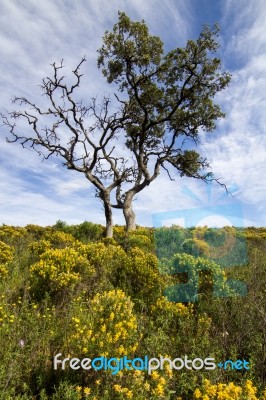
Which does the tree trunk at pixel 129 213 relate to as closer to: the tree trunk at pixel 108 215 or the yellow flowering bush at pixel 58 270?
the tree trunk at pixel 108 215

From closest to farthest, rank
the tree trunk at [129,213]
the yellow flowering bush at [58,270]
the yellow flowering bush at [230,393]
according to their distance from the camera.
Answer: the yellow flowering bush at [230,393] < the yellow flowering bush at [58,270] < the tree trunk at [129,213]

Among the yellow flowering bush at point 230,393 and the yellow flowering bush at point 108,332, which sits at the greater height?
the yellow flowering bush at point 108,332

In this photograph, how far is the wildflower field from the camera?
3852 millimetres

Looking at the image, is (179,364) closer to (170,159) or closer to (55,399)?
(55,399)

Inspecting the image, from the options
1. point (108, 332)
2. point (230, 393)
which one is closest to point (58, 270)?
point (108, 332)

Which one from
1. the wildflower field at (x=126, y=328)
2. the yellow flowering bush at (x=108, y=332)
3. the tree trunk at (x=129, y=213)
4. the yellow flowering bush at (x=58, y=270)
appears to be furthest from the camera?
the tree trunk at (x=129, y=213)

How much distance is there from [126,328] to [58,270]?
3.12m

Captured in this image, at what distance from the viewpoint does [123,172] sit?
23188 millimetres

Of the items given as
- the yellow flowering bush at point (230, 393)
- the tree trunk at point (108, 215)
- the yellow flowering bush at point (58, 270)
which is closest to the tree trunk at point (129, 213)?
the tree trunk at point (108, 215)

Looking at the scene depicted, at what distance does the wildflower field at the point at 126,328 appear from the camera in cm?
385

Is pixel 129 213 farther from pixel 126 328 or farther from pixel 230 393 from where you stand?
pixel 230 393

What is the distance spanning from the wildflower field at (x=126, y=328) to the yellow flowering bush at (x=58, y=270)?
2 cm

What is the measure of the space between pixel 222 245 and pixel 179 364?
11591 mm

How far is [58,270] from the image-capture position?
7051mm
